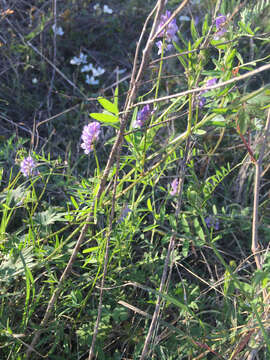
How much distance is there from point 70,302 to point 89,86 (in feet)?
5.13

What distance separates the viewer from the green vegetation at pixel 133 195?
1.07 metres

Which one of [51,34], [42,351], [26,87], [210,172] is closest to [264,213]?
[210,172]

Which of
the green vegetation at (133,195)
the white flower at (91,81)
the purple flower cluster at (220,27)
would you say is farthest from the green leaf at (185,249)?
the white flower at (91,81)

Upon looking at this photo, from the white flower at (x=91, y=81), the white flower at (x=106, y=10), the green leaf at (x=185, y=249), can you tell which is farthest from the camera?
the white flower at (x=106, y=10)

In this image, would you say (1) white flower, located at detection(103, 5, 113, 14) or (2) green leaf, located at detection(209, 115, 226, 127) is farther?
(1) white flower, located at detection(103, 5, 113, 14)

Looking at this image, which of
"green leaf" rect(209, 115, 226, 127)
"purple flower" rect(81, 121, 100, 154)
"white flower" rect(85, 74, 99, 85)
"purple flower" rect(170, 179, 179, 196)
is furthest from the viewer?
"white flower" rect(85, 74, 99, 85)

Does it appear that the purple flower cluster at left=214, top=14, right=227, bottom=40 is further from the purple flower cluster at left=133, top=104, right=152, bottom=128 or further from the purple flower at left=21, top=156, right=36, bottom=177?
the purple flower at left=21, top=156, right=36, bottom=177

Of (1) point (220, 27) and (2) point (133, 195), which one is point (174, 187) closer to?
(2) point (133, 195)

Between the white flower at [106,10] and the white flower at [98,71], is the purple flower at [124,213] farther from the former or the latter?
the white flower at [106,10]

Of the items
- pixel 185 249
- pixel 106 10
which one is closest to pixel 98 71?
pixel 106 10

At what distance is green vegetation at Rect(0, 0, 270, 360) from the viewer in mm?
1071

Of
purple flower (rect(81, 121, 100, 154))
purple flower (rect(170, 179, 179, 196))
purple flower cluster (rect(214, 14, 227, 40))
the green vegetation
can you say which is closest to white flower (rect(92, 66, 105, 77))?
the green vegetation

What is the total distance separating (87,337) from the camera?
51.7 inches

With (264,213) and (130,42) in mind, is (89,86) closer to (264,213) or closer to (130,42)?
(130,42)
